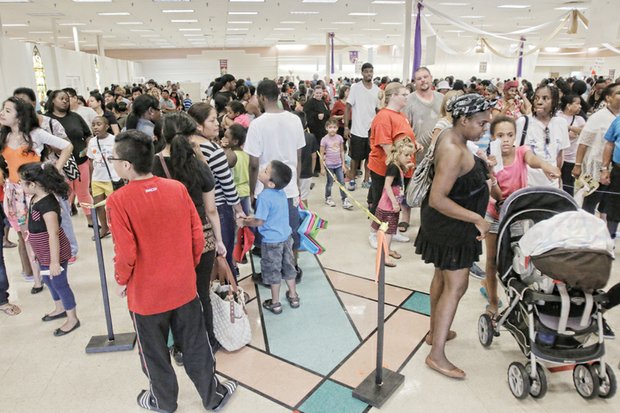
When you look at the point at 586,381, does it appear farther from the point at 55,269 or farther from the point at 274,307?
the point at 55,269

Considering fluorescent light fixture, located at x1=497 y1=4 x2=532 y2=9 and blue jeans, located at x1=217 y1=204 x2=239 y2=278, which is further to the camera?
fluorescent light fixture, located at x1=497 y1=4 x2=532 y2=9

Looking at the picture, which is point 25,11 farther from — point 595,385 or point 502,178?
point 595,385

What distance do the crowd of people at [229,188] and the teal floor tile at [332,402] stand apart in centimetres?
43

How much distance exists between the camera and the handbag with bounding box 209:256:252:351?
8.41 feet

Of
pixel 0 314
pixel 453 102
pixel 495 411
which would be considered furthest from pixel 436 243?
pixel 0 314

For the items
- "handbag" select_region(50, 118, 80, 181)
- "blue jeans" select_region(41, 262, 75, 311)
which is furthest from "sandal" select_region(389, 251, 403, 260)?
"handbag" select_region(50, 118, 80, 181)

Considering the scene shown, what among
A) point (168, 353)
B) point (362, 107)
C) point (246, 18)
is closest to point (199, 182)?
point (168, 353)

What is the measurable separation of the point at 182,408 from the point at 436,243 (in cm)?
157

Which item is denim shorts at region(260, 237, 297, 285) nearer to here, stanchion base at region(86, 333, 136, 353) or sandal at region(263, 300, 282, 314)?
sandal at region(263, 300, 282, 314)

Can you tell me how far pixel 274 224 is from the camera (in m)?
2.86

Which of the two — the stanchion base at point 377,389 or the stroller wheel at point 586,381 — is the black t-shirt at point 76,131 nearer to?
the stanchion base at point 377,389

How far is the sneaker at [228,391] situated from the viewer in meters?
2.16

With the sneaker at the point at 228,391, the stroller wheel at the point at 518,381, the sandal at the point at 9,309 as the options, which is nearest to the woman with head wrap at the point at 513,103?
the stroller wheel at the point at 518,381

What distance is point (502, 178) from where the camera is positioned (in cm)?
279
